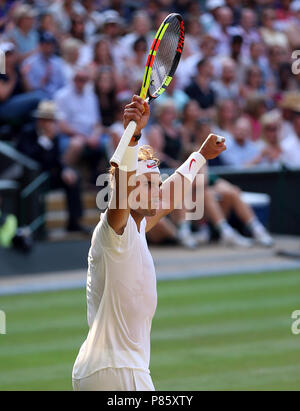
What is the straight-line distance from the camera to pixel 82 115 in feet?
40.9

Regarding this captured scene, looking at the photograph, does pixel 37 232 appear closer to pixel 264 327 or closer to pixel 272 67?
pixel 264 327

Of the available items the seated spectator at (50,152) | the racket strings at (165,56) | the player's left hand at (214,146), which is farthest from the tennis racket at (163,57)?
the seated spectator at (50,152)

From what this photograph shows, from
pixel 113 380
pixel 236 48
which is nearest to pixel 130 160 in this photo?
pixel 113 380

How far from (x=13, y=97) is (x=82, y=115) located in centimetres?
104

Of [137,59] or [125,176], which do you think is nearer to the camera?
[125,176]

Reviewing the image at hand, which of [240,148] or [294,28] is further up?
[294,28]

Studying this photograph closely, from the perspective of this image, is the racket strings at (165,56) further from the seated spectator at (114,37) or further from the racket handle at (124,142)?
the seated spectator at (114,37)

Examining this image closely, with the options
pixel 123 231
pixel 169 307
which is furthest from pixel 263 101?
pixel 123 231

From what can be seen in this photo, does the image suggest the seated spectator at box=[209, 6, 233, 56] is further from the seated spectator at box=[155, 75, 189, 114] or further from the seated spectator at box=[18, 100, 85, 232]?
the seated spectator at box=[18, 100, 85, 232]

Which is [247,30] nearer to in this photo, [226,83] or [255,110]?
[226,83]

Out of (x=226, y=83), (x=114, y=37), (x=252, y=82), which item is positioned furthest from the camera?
(x=252, y=82)

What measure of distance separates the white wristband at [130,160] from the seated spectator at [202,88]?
10131 millimetres

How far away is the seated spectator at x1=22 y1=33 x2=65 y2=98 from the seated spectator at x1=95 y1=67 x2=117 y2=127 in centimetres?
64

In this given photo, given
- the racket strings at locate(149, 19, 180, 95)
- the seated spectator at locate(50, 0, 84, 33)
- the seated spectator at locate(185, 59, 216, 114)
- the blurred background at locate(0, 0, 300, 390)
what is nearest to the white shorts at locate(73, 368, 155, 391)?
the racket strings at locate(149, 19, 180, 95)
